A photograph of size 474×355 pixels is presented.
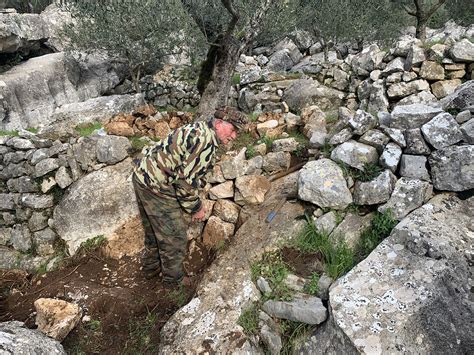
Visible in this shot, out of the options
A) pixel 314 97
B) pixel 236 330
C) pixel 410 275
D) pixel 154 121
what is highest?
pixel 154 121

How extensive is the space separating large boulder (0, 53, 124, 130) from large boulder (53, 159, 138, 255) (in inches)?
335

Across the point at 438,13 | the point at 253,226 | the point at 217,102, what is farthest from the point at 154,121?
the point at 438,13

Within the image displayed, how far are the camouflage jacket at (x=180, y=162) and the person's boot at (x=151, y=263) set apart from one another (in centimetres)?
103

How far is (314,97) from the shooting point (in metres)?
8.63

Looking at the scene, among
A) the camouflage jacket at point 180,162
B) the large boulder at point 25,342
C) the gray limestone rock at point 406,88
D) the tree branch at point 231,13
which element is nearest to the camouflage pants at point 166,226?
the camouflage jacket at point 180,162

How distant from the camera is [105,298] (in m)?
4.64

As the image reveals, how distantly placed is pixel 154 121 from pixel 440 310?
5584mm

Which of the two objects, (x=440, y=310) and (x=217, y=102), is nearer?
(x=440, y=310)

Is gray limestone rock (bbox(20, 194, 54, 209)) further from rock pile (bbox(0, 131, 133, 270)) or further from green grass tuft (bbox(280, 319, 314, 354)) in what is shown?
green grass tuft (bbox(280, 319, 314, 354))

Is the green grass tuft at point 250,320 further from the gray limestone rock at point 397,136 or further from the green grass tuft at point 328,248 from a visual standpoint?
the gray limestone rock at point 397,136

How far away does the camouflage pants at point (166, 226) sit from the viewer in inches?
175

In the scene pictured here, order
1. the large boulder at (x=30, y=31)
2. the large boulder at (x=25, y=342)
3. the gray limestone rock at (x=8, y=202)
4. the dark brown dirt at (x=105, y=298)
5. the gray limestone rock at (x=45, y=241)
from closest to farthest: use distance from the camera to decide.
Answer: the large boulder at (x=25, y=342) → the dark brown dirt at (x=105, y=298) → the gray limestone rock at (x=45, y=241) → the gray limestone rock at (x=8, y=202) → the large boulder at (x=30, y=31)

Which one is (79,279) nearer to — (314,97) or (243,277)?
(243,277)

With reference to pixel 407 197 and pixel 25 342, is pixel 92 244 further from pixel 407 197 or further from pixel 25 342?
pixel 407 197
